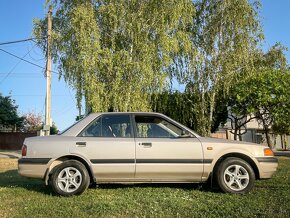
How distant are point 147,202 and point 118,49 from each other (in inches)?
400

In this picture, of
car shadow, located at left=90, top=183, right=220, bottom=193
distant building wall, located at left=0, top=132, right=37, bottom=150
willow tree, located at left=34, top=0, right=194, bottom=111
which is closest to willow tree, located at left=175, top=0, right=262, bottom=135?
willow tree, located at left=34, top=0, right=194, bottom=111

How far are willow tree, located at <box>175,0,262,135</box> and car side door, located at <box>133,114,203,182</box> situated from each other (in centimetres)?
1248

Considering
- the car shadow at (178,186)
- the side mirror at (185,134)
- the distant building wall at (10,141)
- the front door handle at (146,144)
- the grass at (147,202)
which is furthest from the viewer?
the distant building wall at (10,141)

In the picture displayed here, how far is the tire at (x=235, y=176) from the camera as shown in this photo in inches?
286

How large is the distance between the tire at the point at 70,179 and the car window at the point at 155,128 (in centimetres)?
124

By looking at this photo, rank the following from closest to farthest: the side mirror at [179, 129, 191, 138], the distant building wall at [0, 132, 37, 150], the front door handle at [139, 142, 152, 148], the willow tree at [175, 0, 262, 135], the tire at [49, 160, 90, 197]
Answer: the tire at [49, 160, 90, 197], the front door handle at [139, 142, 152, 148], the side mirror at [179, 129, 191, 138], the willow tree at [175, 0, 262, 135], the distant building wall at [0, 132, 37, 150]

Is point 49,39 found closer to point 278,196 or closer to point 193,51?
point 193,51

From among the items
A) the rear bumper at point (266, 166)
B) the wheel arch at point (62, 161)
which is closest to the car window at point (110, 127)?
the wheel arch at point (62, 161)

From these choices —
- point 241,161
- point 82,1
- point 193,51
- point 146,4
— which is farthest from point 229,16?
point 241,161

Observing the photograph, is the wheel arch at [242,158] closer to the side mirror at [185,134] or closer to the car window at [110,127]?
the side mirror at [185,134]

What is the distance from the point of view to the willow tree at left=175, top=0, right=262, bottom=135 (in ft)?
66.1

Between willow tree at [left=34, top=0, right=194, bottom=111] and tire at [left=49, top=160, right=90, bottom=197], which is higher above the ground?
willow tree at [left=34, top=0, right=194, bottom=111]

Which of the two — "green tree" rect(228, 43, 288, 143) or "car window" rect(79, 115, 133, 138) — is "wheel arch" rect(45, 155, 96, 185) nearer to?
"car window" rect(79, 115, 133, 138)

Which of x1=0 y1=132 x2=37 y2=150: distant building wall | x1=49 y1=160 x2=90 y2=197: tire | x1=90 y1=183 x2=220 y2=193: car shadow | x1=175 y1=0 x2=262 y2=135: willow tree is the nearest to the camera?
x1=49 y1=160 x2=90 y2=197: tire
